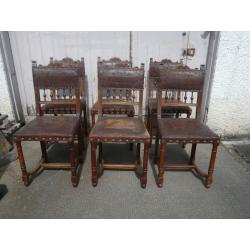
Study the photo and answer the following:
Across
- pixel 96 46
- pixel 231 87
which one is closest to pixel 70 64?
pixel 96 46

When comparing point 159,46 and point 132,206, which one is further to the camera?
point 159,46

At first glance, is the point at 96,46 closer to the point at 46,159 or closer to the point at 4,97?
the point at 4,97

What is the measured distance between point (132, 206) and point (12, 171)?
144 centimetres

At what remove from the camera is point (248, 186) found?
85.4 inches

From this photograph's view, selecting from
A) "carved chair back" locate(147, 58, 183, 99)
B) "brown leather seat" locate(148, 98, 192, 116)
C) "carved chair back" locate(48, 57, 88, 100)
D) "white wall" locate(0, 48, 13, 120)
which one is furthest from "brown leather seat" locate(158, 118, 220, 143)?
"white wall" locate(0, 48, 13, 120)

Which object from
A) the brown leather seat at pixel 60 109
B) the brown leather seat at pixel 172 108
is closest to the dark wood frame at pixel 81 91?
the brown leather seat at pixel 60 109

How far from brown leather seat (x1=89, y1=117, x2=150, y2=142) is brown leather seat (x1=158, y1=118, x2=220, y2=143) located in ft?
0.66

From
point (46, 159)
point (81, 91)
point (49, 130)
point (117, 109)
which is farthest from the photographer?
point (81, 91)

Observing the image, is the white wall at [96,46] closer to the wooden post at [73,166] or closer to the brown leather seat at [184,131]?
the brown leather seat at [184,131]

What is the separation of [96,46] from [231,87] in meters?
2.06

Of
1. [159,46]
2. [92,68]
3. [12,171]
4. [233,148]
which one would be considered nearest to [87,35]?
[92,68]

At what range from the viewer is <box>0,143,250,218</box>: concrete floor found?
1.80 meters

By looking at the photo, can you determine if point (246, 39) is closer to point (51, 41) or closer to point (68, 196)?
point (51, 41)

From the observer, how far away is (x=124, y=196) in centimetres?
→ 199
